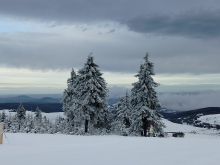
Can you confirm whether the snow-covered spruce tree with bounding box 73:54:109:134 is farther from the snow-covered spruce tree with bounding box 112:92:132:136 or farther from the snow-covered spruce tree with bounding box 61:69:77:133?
the snow-covered spruce tree with bounding box 112:92:132:136

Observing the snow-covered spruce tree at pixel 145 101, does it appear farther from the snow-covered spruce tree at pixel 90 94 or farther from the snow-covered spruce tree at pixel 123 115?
the snow-covered spruce tree at pixel 123 115

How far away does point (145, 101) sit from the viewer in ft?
93.5

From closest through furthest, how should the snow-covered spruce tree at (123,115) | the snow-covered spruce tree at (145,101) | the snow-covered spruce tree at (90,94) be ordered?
the snow-covered spruce tree at (90,94), the snow-covered spruce tree at (145,101), the snow-covered spruce tree at (123,115)

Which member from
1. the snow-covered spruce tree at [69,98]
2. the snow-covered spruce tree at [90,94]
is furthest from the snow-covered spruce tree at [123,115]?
the snow-covered spruce tree at [90,94]

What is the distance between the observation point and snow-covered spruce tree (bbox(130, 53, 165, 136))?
28.2 m

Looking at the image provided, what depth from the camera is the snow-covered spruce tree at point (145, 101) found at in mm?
28158

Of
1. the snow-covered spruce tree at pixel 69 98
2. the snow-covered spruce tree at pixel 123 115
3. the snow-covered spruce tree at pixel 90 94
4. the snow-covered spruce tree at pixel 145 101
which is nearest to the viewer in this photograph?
the snow-covered spruce tree at pixel 90 94

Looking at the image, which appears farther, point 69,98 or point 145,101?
point 69,98

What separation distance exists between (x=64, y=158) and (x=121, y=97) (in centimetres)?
3490

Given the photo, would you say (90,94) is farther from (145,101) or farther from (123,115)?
(123,115)

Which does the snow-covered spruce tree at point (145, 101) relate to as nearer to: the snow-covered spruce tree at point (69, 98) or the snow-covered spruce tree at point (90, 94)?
the snow-covered spruce tree at point (90, 94)

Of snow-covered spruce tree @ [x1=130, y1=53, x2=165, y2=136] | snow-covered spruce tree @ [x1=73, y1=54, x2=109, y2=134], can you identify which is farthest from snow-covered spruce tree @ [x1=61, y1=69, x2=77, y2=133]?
snow-covered spruce tree @ [x1=130, y1=53, x2=165, y2=136]

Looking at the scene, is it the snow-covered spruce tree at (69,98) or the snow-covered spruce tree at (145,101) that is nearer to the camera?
the snow-covered spruce tree at (145,101)

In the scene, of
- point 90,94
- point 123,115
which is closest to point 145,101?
point 90,94
